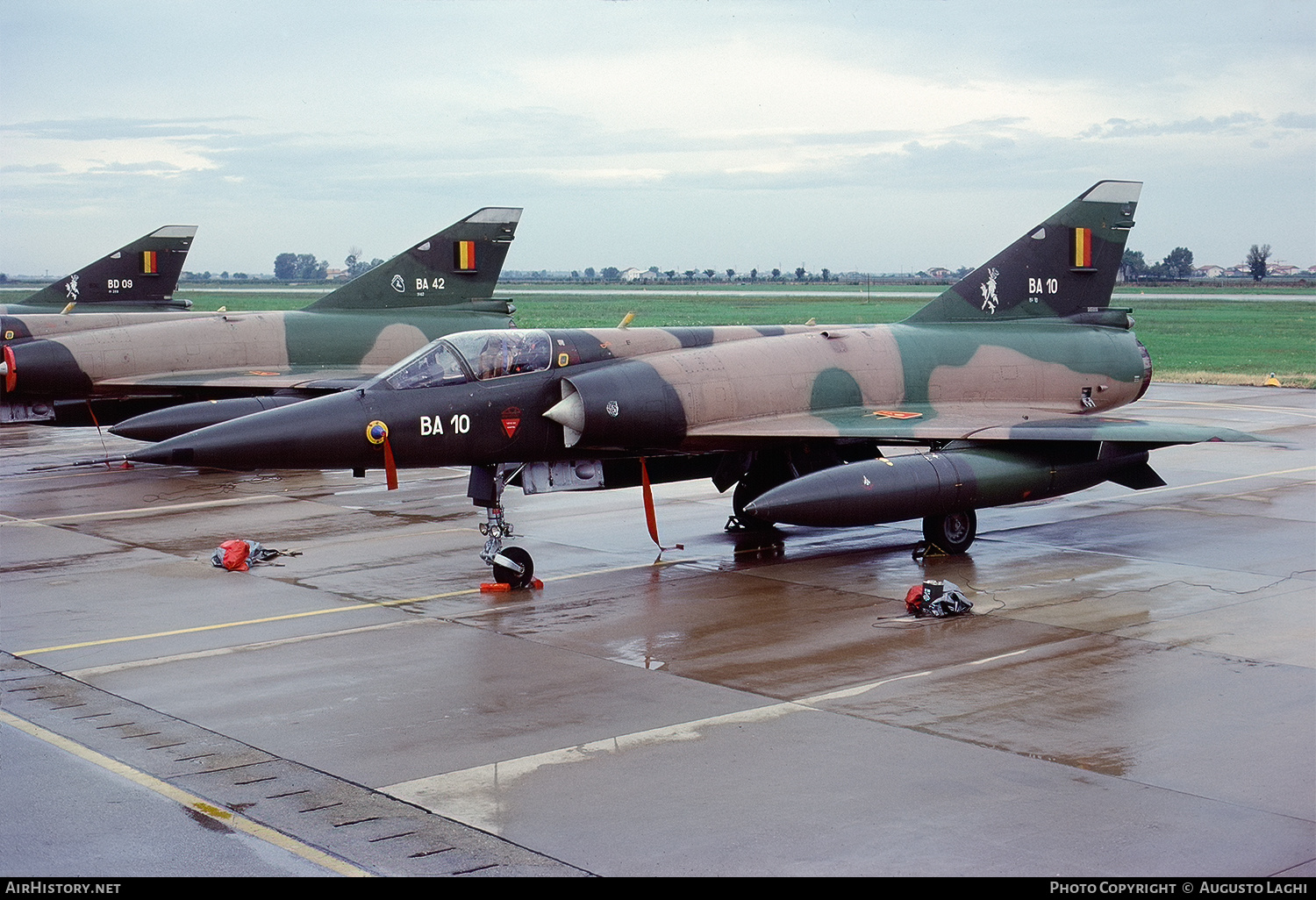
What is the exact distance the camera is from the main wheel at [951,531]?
46.5 ft

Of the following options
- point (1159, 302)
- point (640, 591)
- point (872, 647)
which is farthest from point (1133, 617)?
point (1159, 302)

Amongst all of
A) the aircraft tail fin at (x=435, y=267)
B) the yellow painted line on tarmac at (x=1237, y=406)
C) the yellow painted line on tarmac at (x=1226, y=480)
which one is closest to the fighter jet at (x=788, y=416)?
the yellow painted line on tarmac at (x=1226, y=480)

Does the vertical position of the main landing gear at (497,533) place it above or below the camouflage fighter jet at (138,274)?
below

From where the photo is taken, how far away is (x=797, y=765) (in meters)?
7.75

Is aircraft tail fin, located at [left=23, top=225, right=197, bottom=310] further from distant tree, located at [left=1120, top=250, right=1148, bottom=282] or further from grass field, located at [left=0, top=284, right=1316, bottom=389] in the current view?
distant tree, located at [left=1120, top=250, right=1148, bottom=282]

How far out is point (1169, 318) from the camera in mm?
69750

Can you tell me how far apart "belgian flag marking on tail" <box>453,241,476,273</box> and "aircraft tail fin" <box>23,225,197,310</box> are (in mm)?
8170

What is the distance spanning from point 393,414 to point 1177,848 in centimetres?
851

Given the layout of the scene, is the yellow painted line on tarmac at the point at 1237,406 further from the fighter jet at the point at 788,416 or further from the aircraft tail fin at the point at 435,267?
the aircraft tail fin at the point at 435,267

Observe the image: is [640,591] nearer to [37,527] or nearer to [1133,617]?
[1133,617]

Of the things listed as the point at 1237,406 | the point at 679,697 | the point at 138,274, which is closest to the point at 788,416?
the point at 679,697

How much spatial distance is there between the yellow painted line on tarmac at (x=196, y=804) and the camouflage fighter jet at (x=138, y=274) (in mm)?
23060

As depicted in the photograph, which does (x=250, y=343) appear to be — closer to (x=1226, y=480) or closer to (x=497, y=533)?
(x=497, y=533)

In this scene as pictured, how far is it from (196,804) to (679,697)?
3279 mm
